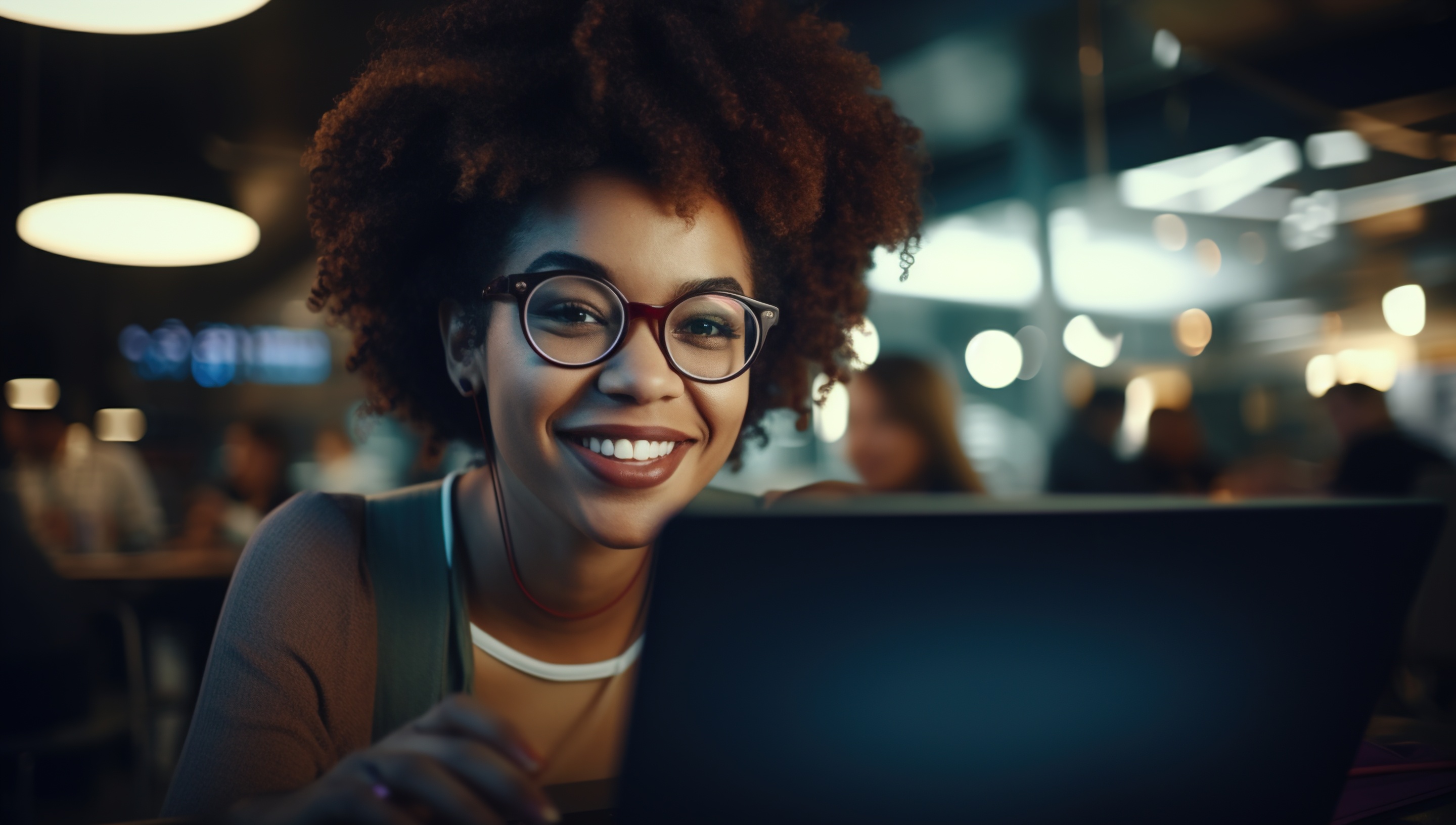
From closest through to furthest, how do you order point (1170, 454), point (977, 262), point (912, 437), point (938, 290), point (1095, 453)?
point (912, 437)
point (1095, 453)
point (1170, 454)
point (977, 262)
point (938, 290)

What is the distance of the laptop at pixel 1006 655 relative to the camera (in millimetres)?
430

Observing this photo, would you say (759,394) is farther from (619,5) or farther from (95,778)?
(95,778)

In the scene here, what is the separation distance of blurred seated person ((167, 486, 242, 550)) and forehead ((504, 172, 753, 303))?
3.78 meters

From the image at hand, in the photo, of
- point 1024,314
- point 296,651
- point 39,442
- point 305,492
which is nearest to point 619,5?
point 305,492

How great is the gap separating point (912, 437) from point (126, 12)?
2.62 metres

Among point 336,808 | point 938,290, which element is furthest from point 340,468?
point 336,808

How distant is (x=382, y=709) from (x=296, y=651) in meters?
0.13

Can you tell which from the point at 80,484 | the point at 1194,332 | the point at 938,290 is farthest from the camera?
the point at 938,290

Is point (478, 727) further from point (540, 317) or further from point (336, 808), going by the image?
point (540, 317)

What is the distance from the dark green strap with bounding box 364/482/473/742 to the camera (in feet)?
3.13

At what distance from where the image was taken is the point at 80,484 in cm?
462

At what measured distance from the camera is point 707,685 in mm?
442

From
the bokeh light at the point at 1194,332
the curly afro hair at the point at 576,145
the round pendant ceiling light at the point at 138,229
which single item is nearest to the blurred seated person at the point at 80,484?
the round pendant ceiling light at the point at 138,229

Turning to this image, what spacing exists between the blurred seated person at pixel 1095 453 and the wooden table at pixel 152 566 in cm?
380
